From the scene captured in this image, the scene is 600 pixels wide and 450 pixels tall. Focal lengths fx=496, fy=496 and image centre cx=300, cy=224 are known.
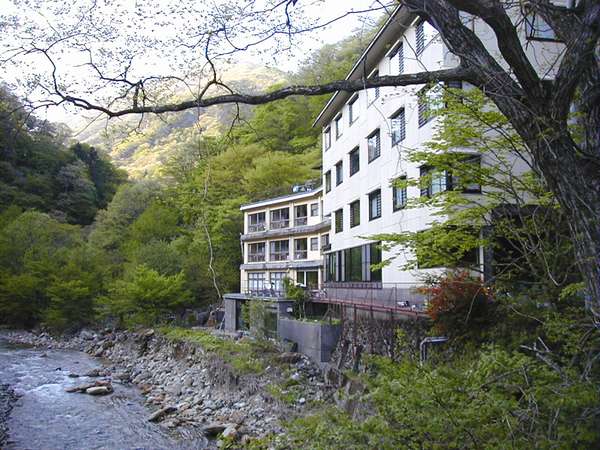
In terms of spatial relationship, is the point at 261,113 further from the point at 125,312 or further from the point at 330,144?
the point at 125,312

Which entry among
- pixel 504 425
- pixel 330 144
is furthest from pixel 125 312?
pixel 504 425

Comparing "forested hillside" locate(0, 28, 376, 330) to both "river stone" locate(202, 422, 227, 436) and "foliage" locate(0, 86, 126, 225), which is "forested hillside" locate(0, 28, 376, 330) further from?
"river stone" locate(202, 422, 227, 436)

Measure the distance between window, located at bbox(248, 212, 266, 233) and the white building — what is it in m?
10.3

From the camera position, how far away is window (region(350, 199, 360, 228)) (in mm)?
22109

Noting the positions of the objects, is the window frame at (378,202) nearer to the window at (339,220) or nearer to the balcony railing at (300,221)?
the window at (339,220)

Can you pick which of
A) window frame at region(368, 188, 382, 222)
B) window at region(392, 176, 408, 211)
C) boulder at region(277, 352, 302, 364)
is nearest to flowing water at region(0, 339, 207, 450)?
boulder at region(277, 352, 302, 364)

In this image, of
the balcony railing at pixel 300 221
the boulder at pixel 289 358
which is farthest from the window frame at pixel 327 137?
the boulder at pixel 289 358

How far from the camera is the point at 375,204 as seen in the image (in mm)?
20047

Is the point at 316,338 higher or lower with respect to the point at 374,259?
lower

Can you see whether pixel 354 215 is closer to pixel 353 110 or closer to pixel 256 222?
pixel 353 110

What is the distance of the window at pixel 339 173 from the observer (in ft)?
79.7

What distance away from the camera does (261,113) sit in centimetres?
4097

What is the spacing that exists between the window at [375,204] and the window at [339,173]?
13.3 feet

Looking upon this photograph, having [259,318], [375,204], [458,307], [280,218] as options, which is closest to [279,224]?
[280,218]
